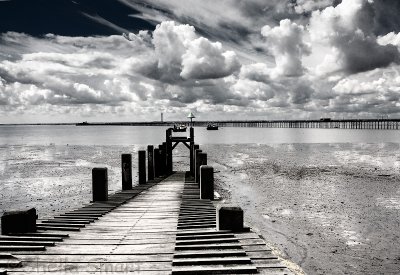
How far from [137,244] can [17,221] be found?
7.17ft

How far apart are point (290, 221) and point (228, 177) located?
1296 cm

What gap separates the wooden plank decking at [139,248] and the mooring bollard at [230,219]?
0.13 m

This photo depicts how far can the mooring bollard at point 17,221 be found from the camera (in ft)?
19.5

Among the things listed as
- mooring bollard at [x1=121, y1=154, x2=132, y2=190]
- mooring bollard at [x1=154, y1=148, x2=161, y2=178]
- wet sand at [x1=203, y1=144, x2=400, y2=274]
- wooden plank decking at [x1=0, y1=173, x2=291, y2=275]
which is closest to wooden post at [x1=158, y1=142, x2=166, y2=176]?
mooring bollard at [x1=154, y1=148, x2=161, y2=178]

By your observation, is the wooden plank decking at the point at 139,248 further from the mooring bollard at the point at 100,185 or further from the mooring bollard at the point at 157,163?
the mooring bollard at the point at 157,163

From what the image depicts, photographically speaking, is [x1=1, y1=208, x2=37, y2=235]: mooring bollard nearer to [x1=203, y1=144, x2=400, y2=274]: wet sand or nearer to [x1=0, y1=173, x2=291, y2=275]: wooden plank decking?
[x1=0, y1=173, x2=291, y2=275]: wooden plank decking

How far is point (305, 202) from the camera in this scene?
695 inches

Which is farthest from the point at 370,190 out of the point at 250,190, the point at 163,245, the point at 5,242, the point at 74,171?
the point at 74,171

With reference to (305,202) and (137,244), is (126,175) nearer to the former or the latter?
(305,202)

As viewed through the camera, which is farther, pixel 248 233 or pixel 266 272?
pixel 248 233

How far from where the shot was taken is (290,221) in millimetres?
13969

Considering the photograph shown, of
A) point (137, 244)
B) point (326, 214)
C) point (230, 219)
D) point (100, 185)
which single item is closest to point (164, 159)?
point (326, 214)

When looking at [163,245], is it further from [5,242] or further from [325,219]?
[325,219]

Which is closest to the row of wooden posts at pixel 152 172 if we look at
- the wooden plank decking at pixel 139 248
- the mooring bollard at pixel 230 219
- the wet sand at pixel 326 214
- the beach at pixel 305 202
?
the beach at pixel 305 202
